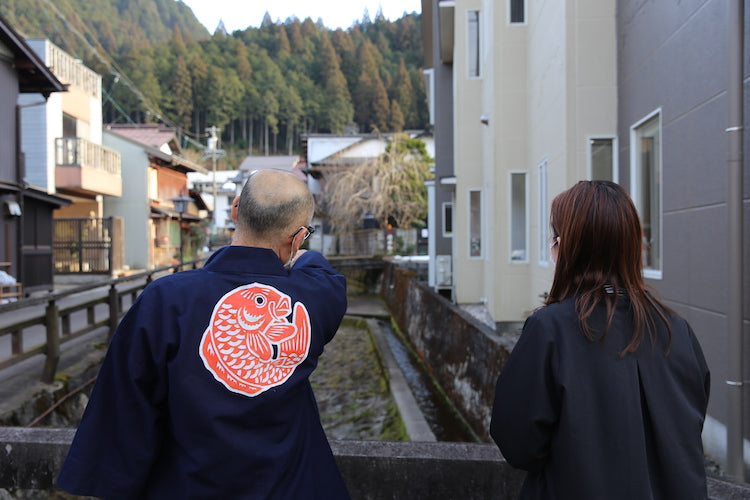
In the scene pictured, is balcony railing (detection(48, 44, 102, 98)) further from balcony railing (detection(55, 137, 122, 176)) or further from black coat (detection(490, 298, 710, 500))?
black coat (detection(490, 298, 710, 500))

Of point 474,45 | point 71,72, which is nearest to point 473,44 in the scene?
point 474,45

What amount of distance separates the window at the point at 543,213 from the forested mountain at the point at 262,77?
200 feet

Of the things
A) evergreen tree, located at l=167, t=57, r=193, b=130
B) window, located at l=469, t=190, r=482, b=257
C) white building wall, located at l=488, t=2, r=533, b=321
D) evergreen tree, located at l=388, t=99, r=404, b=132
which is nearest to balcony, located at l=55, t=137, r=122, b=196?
window, located at l=469, t=190, r=482, b=257

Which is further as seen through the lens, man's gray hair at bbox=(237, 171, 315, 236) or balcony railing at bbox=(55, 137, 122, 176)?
balcony railing at bbox=(55, 137, 122, 176)

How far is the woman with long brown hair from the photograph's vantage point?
1.36 m

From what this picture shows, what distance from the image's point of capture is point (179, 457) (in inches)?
60.4

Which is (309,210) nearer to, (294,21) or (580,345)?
(580,345)

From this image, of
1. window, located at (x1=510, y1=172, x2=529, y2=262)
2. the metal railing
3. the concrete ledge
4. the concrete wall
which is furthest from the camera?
the metal railing

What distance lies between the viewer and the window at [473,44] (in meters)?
11.0

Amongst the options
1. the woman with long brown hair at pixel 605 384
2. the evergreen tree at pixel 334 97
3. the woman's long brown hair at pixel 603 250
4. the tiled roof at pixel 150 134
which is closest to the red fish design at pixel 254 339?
the woman with long brown hair at pixel 605 384

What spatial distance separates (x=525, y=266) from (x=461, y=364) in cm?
187

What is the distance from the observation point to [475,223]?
40.1 ft

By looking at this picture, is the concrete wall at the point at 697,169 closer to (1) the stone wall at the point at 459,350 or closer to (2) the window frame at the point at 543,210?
(1) the stone wall at the point at 459,350

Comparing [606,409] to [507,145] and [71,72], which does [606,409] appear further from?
[71,72]
